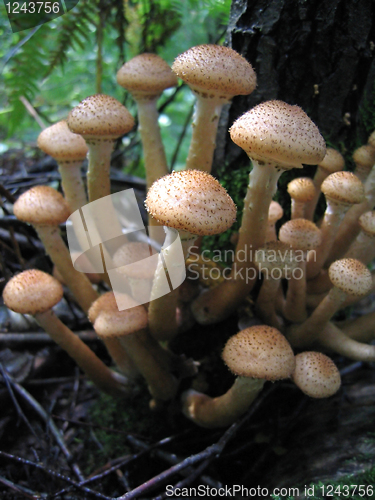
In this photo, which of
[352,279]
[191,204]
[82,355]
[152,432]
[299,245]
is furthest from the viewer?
[152,432]

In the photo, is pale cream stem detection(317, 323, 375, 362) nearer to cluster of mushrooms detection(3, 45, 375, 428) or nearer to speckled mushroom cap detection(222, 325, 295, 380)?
cluster of mushrooms detection(3, 45, 375, 428)

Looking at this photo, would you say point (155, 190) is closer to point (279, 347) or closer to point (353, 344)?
point (279, 347)

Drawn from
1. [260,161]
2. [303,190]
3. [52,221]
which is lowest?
[52,221]

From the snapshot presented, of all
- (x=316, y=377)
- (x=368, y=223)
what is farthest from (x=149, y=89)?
(x=316, y=377)

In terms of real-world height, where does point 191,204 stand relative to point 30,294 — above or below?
above

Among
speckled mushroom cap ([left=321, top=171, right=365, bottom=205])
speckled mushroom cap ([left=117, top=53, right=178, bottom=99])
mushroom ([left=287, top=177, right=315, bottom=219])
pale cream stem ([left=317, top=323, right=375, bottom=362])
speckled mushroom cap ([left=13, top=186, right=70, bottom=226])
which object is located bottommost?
pale cream stem ([left=317, top=323, right=375, bottom=362])

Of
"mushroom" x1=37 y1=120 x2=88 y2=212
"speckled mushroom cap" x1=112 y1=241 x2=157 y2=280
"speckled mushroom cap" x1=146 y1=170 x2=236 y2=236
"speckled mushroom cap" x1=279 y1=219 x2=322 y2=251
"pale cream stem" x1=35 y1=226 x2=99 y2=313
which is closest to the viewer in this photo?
"speckled mushroom cap" x1=146 y1=170 x2=236 y2=236

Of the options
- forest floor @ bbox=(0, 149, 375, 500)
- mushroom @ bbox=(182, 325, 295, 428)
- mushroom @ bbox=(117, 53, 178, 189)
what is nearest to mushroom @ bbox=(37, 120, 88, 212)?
mushroom @ bbox=(117, 53, 178, 189)

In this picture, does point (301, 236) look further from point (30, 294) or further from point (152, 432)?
point (152, 432)

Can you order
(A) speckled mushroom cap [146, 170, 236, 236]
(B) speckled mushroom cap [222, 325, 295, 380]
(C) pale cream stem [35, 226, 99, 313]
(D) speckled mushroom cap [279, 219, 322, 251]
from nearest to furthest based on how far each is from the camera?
1. (A) speckled mushroom cap [146, 170, 236, 236]
2. (B) speckled mushroom cap [222, 325, 295, 380]
3. (D) speckled mushroom cap [279, 219, 322, 251]
4. (C) pale cream stem [35, 226, 99, 313]
